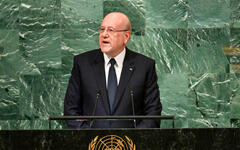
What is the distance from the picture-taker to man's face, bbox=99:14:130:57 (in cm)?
362

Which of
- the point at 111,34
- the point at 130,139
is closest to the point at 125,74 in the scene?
the point at 111,34

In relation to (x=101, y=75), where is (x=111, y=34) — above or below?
above

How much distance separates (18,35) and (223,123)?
2.75 meters

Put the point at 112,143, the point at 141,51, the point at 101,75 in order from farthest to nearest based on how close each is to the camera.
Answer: the point at 141,51 → the point at 101,75 → the point at 112,143

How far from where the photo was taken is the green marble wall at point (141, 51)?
5.08m

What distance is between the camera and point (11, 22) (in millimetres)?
5105

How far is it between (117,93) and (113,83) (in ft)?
0.40

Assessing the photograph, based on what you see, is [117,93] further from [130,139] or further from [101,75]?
[130,139]

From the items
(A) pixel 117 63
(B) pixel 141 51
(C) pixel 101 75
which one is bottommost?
(C) pixel 101 75

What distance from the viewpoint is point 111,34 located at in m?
3.64

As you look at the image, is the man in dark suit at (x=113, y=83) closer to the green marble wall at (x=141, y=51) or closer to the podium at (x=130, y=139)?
the podium at (x=130, y=139)

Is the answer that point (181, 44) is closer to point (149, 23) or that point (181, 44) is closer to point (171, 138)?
point (149, 23)

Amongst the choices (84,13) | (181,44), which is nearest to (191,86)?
(181,44)

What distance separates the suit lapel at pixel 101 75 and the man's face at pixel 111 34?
0.11 m
